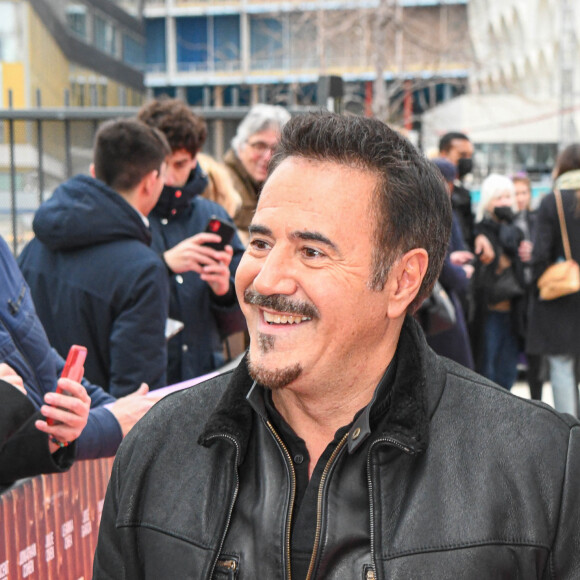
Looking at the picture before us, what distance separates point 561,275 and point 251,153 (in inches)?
91.4

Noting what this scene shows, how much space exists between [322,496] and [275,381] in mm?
243

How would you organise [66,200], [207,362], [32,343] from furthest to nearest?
1. [207,362]
2. [66,200]
3. [32,343]

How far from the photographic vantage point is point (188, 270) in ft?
14.0

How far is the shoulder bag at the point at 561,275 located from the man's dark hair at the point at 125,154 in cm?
343

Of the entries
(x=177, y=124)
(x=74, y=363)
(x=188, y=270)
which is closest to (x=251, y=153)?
(x=177, y=124)

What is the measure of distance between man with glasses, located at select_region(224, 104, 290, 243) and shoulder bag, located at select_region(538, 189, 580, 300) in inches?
82.9

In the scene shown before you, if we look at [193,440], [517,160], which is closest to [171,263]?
[193,440]

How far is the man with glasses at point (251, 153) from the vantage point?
5410 mm

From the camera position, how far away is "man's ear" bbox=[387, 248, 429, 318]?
2086 millimetres

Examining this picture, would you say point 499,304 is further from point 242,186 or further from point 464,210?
point 242,186

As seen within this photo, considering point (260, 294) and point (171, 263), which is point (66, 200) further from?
point (260, 294)

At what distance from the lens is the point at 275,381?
1.97m

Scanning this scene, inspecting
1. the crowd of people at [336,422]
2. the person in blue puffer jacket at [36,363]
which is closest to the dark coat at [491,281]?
the person in blue puffer jacket at [36,363]

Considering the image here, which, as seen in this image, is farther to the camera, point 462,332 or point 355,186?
point 462,332
